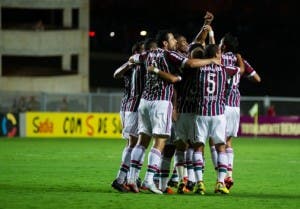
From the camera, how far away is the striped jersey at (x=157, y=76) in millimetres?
14705

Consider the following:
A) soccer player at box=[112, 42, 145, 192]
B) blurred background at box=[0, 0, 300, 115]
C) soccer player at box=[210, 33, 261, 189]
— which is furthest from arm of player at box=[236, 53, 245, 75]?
blurred background at box=[0, 0, 300, 115]

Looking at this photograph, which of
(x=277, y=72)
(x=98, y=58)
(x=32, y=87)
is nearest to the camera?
(x=32, y=87)

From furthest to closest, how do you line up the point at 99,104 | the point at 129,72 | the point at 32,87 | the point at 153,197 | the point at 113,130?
the point at 32,87 < the point at 99,104 < the point at 113,130 < the point at 129,72 < the point at 153,197

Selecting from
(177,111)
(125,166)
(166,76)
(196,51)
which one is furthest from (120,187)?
(196,51)

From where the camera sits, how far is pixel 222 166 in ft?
49.2

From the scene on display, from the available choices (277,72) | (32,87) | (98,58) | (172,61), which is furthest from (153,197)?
(98,58)

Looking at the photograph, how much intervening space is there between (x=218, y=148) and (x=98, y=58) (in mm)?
59262

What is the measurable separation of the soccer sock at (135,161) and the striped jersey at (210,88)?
104 cm

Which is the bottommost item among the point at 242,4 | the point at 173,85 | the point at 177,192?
the point at 177,192

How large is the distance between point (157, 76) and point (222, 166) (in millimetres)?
1682

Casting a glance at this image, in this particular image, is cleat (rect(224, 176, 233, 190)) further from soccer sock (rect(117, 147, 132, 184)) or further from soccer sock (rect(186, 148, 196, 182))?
soccer sock (rect(117, 147, 132, 184))

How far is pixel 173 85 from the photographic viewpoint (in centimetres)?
1498

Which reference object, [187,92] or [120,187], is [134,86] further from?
[120,187]

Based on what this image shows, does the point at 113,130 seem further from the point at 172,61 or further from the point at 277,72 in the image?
the point at 277,72
